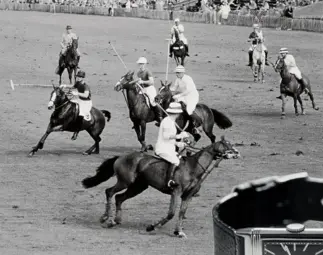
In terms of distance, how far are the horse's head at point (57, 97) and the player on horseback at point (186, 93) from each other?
257cm

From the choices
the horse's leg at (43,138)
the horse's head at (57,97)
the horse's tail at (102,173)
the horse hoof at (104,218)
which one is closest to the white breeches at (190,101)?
the horse's head at (57,97)

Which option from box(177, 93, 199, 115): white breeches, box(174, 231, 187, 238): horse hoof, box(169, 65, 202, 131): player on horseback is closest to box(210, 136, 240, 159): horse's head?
box(174, 231, 187, 238): horse hoof

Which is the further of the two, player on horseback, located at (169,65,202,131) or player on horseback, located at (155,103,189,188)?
player on horseback, located at (169,65,202,131)

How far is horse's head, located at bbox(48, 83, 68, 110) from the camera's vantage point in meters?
23.0

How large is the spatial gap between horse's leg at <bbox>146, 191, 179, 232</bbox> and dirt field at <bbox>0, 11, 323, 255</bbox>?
174 millimetres

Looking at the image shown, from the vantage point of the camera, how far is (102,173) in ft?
50.6

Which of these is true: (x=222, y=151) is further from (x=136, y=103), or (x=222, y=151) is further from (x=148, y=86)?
(x=148, y=86)

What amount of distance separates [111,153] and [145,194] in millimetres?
5256

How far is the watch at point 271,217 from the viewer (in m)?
2.81

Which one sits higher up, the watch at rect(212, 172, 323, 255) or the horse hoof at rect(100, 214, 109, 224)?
the watch at rect(212, 172, 323, 255)

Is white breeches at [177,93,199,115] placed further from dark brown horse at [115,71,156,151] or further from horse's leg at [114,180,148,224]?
horse's leg at [114,180,148,224]

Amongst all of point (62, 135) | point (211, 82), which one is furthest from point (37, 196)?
point (211, 82)

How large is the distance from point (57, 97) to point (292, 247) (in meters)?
20.5

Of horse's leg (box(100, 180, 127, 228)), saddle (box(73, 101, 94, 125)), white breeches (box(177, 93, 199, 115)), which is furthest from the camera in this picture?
saddle (box(73, 101, 94, 125))
